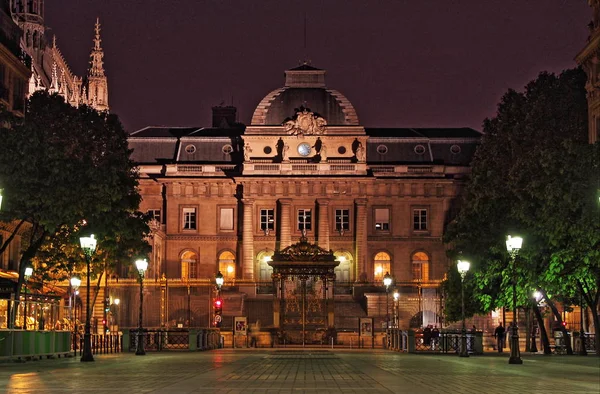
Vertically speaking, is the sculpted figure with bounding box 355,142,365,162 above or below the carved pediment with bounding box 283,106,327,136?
below

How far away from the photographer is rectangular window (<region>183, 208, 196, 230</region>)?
122000mm

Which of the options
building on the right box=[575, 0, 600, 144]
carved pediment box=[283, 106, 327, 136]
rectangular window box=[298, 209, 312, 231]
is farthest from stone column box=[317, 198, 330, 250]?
building on the right box=[575, 0, 600, 144]

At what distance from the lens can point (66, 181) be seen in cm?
5578

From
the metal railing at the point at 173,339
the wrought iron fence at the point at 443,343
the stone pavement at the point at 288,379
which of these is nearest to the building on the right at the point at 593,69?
the wrought iron fence at the point at 443,343

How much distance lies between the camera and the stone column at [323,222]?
395 feet

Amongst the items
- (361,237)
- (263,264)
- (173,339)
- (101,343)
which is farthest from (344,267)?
(101,343)

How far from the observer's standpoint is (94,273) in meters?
70.9

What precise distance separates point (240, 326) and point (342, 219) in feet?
152

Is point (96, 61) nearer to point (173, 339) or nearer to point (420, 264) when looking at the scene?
point (420, 264)

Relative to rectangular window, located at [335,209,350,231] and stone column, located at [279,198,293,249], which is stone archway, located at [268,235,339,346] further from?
rectangular window, located at [335,209,350,231]

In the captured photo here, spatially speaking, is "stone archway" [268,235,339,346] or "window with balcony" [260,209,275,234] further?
"window with balcony" [260,209,275,234]

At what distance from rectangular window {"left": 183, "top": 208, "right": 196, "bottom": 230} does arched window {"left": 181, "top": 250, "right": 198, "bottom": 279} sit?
2338mm

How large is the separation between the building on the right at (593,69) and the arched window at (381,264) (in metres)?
60.7

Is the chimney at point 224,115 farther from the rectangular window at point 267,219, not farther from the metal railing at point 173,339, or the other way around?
the metal railing at point 173,339
